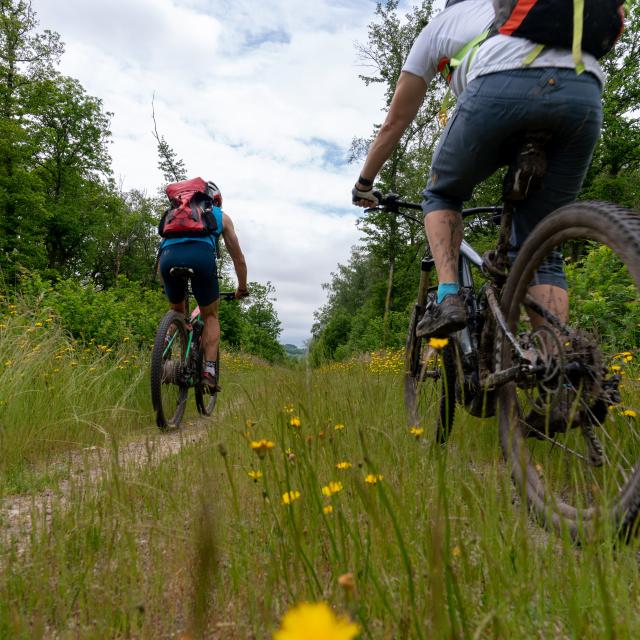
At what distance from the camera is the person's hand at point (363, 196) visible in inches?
109

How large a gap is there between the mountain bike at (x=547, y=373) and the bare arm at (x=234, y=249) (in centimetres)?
264

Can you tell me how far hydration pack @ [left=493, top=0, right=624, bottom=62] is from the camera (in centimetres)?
148

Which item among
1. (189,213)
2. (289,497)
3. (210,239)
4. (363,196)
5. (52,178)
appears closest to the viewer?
(289,497)

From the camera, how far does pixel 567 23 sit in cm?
150

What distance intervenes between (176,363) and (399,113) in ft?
9.37

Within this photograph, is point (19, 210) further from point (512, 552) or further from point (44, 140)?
point (512, 552)

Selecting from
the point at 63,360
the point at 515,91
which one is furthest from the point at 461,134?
the point at 63,360

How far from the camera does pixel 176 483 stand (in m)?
1.99

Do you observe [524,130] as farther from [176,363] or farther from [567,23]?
[176,363]

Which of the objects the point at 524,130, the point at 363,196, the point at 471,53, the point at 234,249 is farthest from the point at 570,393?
the point at 234,249

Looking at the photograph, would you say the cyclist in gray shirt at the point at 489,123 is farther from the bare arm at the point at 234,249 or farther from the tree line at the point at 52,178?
the tree line at the point at 52,178

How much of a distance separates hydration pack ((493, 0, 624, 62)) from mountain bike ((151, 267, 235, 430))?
312cm

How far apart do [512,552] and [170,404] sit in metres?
4.10

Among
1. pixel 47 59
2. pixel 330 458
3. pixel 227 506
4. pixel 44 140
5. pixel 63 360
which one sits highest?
pixel 47 59
